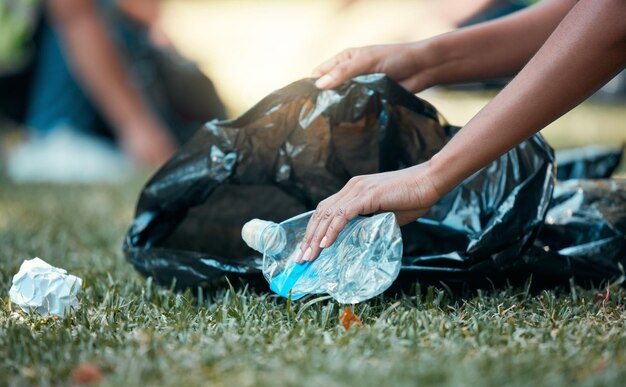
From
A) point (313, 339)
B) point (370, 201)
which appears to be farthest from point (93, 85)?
point (313, 339)

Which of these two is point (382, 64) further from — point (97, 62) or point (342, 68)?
point (97, 62)

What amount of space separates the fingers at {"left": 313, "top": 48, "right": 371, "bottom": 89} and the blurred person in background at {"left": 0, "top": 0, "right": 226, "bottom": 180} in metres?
2.75

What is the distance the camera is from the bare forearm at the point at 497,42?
2.15 meters

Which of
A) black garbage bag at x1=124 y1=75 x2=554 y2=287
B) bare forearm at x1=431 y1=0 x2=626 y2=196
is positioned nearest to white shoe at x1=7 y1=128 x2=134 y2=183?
black garbage bag at x1=124 y1=75 x2=554 y2=287

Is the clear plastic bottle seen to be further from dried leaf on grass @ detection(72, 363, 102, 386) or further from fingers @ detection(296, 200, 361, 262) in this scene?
dried leaf on grass @ detection(72, 363, 102, 386)

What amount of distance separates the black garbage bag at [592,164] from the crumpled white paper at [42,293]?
67.1 inches

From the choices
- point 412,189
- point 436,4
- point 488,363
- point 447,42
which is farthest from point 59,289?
point 436,4

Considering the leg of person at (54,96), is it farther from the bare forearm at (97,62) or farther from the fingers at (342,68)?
the fingers at (342,68)

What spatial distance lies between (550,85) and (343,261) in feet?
2.07

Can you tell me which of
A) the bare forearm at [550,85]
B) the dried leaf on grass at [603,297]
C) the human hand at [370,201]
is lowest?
the dried leaf on grass at [603,297]

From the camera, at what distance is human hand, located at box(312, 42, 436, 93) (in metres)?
2.08

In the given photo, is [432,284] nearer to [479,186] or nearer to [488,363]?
[479,186]

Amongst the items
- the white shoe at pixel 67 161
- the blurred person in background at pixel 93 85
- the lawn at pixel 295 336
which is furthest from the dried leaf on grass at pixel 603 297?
the blurred person in background at pixel 93 85

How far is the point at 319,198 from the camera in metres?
2.15
